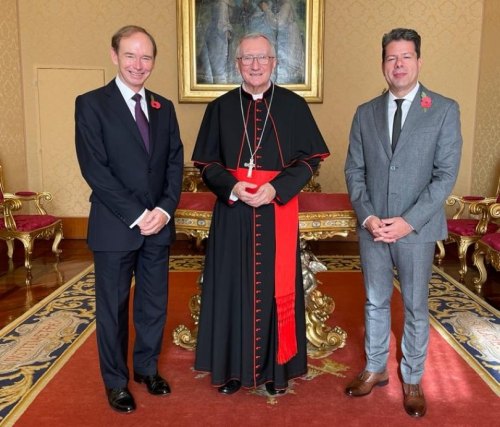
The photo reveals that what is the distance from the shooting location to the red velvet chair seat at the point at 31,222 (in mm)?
5695

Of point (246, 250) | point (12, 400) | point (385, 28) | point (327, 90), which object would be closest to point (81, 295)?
point (12, 400)

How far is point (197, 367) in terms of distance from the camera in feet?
9.54

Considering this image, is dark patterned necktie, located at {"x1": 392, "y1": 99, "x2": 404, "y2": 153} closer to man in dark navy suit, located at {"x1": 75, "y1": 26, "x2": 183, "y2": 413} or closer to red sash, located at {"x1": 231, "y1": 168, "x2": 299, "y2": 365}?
red sash, located at {"x1": 231, "y1": 168, "x2": 299, "y2": 365}

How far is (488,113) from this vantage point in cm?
663

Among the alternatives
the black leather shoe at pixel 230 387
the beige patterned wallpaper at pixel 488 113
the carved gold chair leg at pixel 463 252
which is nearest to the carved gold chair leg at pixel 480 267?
the carved gold chair leg at pixel 463 252

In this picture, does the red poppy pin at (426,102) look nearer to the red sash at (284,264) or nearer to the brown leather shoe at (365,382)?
the red sash at (284,264)

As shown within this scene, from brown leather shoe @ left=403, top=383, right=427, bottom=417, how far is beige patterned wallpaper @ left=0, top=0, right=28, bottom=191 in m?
5.80

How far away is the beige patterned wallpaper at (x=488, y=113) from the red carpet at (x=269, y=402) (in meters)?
3.76

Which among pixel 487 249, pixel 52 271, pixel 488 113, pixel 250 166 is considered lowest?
pixel 52 271

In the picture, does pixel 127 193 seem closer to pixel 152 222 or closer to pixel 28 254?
pixel 152 222

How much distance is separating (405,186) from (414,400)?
1.12 meters

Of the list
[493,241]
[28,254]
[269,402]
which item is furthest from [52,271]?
[493,241]

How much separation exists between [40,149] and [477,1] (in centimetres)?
627

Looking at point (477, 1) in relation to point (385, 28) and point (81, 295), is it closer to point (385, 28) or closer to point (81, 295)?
point (385, 28)
